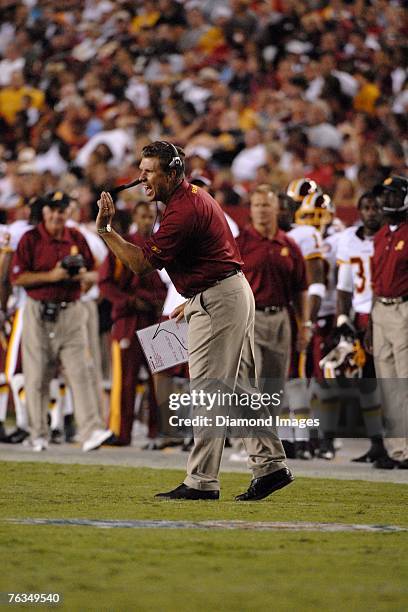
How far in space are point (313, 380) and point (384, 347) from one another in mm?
1465

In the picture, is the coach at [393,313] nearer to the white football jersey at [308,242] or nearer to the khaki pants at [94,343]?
the white football jersey at [308,242]

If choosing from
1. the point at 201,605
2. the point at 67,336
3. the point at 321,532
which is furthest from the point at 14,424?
the point at 201,605

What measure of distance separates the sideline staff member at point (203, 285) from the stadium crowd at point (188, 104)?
4701 mm

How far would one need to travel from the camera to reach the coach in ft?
36.8

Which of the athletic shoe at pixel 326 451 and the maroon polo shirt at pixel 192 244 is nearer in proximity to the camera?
the maroon polo shirt at pixel 192 244

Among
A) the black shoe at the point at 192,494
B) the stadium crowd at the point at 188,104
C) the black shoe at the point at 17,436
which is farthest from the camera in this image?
the stadium crowd at the point at 188,104

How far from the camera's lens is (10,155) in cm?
2189

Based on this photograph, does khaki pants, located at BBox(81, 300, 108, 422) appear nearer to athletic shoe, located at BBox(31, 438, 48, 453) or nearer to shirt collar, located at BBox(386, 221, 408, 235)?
athletic shoe, located at BBox(31, 438, 48, 453)

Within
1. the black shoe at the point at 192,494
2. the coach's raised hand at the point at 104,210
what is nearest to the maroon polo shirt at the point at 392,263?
the black shoe at the point at 192,494

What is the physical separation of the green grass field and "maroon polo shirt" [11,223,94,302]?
353 cm

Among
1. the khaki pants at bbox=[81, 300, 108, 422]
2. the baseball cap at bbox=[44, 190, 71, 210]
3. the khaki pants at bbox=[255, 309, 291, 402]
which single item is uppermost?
the baseball cap at bbox=[44, 190, 71, 210]

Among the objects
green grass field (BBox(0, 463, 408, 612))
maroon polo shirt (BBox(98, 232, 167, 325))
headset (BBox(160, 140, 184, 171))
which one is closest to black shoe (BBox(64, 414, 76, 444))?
maroon polo shirt (BBox(98, 232, 167, 325))

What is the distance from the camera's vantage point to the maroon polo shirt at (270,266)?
38.0ft

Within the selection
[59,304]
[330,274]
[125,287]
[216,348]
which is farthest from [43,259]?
[216,348]
